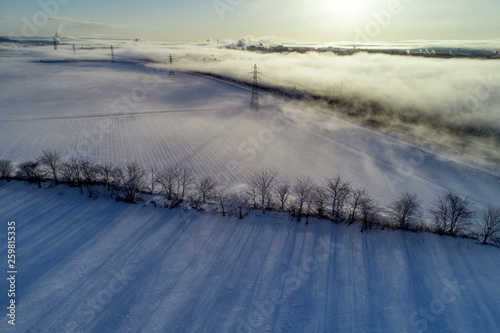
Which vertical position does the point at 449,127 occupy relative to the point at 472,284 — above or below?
above

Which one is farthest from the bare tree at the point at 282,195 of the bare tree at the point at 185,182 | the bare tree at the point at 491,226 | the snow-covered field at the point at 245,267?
the bare tree at the point at 491,226

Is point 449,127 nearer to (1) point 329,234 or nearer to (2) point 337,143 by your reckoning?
(2) point 337,143

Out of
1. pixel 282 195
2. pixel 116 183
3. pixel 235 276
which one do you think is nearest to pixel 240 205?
pixel 282 195

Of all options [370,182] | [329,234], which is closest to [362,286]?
[329,234]

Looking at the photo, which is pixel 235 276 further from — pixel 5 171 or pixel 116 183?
pixel 5 171

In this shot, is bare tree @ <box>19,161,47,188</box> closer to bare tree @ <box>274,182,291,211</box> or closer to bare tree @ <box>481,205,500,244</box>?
bare tree @ <box>274,182,291,211</box>

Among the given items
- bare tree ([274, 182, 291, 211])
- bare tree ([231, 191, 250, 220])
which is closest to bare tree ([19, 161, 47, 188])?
bare tree ([231, 191, 250, 220])

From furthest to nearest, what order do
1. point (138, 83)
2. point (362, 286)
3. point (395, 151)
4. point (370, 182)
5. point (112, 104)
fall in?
point (138, 83) < point (112, 104) < point (395, 151) < point (370, 182) < point (362, 286)

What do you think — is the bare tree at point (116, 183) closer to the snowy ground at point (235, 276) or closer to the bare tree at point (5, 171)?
the snowy ground at point (235, 276)
